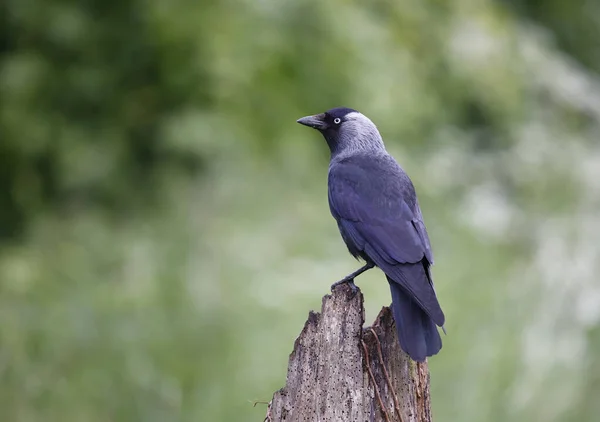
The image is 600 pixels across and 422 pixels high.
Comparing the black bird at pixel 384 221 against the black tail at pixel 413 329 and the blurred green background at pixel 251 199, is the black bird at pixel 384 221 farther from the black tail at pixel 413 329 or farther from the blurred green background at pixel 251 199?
the blurred green background at pixel 251 199

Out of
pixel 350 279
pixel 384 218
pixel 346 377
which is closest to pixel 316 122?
pixel 384 218

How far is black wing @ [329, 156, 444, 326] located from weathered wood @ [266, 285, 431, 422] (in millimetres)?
333

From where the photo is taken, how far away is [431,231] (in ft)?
22.0

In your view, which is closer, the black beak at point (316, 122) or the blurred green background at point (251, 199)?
the black beak at point (316, 122)

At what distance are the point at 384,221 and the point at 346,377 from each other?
44.3 inches

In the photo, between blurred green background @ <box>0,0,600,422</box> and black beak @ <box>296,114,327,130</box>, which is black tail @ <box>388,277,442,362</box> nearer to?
black beak @ <box>296,114,327,130</box>

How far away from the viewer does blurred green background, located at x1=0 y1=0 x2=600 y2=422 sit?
588 cm

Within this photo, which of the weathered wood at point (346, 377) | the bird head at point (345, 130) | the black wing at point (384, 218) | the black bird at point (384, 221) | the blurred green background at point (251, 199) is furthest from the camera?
the blurred green background at point (251, 199)

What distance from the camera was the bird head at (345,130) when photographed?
15.5 feet

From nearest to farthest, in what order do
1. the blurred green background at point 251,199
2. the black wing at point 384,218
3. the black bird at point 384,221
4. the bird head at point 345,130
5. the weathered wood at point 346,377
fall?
the weathered wood at point 346,377
the black bird at point 384,221
the black wing at point 384,218
the bird head at point 345,130
the blurred green background at point 251,199

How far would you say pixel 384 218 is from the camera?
12.8ft

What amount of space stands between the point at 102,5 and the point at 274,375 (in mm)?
3554

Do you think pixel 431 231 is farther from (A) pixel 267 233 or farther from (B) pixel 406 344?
(B) pixel 406 344

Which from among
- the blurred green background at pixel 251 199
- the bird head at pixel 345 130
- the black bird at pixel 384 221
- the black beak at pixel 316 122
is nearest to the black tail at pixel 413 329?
the black bird at pixel 384 221
